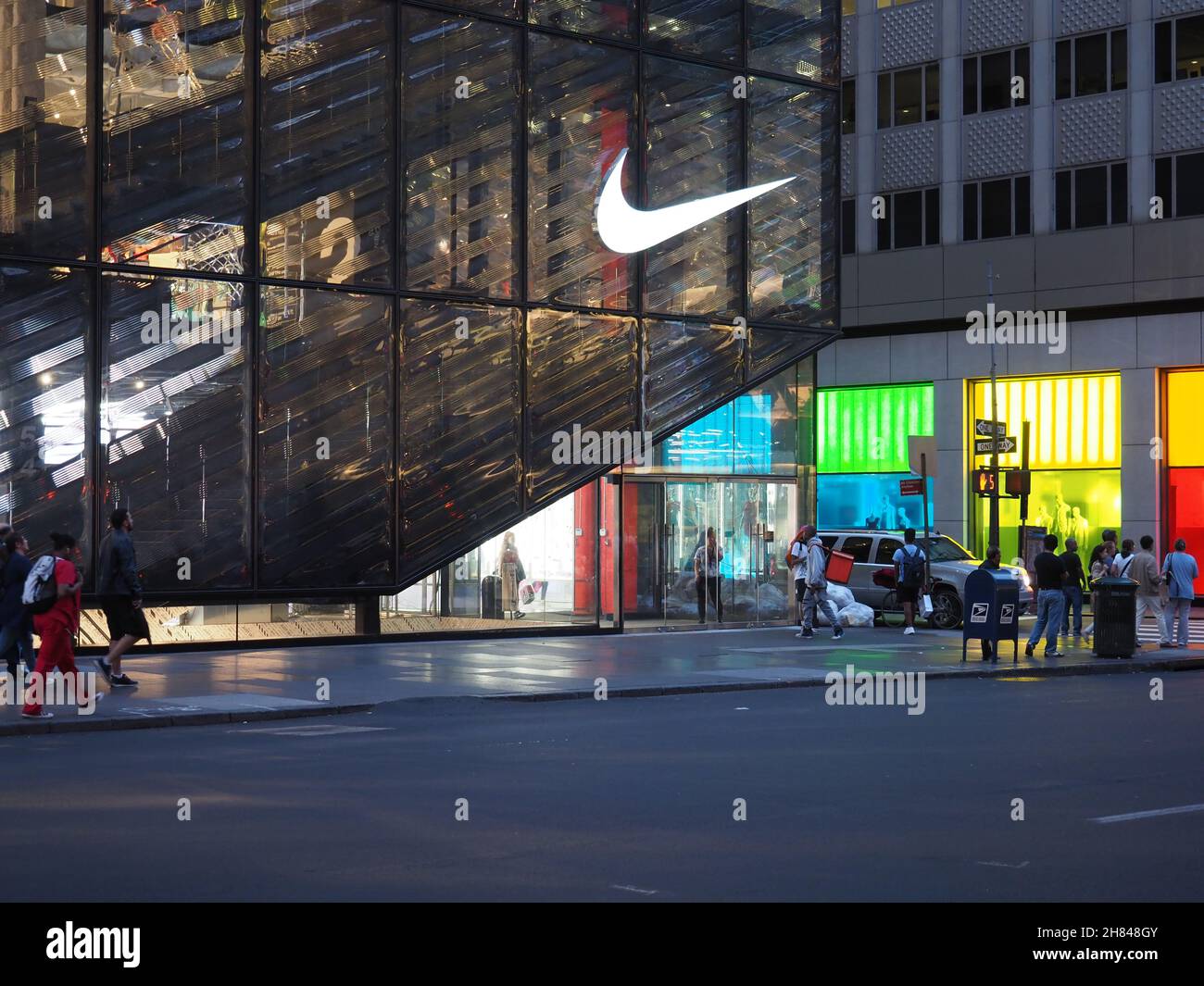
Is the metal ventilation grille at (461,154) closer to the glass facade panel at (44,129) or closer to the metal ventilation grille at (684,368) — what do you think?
the metal ventilation grille at (684,368)

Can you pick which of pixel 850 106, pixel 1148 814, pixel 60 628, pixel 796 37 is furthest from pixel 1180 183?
pixel 1148 814

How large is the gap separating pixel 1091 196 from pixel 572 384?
2157 centimetres

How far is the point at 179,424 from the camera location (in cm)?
2281

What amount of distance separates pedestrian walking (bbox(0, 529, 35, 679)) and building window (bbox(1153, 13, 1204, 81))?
33.6 meters

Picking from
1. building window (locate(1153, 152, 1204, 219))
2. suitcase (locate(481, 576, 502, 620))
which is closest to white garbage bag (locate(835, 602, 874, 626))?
suitcase (locate(481, 576, 502, 620))

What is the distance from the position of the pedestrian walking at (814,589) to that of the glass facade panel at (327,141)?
7.88 metres

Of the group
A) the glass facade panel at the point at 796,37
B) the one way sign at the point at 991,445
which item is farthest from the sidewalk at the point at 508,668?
the glass facade panel at the point at 796,37

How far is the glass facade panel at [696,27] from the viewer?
2803 cm

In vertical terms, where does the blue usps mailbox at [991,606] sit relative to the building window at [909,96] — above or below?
below

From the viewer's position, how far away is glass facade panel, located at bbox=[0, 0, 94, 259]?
71.6 ft

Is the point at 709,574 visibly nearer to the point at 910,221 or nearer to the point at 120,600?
the point at 120,600
